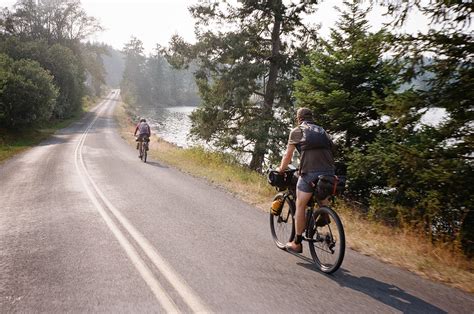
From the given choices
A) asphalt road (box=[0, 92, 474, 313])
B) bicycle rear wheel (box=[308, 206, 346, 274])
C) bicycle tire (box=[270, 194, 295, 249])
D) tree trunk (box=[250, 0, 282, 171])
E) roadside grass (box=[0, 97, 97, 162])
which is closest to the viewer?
asphalt road (box=[0, 92, 474, 313])

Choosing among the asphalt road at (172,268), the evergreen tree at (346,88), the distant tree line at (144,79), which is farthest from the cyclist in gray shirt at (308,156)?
the distant tree line at (144,79)

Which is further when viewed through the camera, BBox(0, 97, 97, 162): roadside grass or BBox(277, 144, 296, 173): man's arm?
BBox(0, 97, 97, 162): roadside grass

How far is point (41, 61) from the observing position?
134 feet

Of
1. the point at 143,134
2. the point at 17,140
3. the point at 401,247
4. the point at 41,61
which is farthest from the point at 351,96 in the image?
the point at 41,61

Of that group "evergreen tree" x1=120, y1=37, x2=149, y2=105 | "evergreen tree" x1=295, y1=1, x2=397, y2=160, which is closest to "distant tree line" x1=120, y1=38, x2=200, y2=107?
"evergreen tree" x1=120, y1=37, x2=149, y2=105

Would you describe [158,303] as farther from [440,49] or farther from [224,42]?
[224,42]

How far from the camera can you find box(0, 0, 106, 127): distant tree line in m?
27.0

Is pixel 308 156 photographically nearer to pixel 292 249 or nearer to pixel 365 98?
pixel 292 249

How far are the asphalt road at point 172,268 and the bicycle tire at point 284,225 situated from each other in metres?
0.19

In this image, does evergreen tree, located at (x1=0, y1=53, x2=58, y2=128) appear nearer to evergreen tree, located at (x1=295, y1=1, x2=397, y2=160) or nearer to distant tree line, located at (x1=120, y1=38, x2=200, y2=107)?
evergreen tree, located at (x1=295, y1=1, x2=397, y2=160)

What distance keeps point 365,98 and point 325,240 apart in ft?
22.6

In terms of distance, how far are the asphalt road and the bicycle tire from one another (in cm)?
19

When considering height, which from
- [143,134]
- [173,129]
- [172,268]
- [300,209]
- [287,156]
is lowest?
[173,129]

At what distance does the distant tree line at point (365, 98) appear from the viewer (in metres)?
6.09
